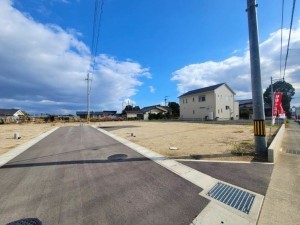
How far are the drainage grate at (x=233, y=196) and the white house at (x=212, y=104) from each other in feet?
119

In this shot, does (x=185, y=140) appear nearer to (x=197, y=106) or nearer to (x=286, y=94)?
(x=197, y=106)

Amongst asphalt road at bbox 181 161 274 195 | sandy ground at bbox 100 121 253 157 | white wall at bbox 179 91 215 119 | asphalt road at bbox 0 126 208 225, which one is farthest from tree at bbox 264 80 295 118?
asphalt road at bbox 0 126 208 225

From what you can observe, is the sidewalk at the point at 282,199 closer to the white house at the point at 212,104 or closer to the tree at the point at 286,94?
the white house at the point at 212,104

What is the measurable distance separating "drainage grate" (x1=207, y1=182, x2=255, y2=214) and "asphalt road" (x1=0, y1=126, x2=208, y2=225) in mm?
363

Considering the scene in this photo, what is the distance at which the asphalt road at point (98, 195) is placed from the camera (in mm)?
3080

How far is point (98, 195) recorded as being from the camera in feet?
12.7

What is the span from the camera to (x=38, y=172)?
5.61 metres

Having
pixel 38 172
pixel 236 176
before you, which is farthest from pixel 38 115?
pixel 236 176

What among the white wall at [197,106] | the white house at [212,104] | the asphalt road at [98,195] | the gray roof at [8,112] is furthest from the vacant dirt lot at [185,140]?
the gray roof at [8,112]

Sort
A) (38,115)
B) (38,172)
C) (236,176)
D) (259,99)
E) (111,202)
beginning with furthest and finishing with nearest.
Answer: (38,115) < (259,99) < (38,172) < (236,176) < (111,202)

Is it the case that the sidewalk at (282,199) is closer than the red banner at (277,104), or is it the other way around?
the sidewalk at (282,199)

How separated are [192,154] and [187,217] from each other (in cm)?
457

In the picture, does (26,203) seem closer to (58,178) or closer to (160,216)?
(58,178)

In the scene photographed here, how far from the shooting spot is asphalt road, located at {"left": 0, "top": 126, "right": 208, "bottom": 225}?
308cm
